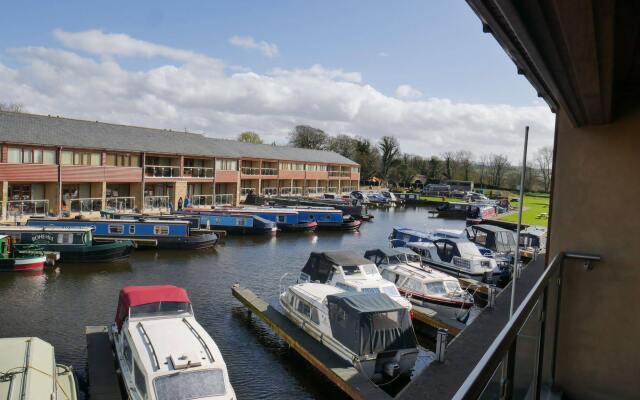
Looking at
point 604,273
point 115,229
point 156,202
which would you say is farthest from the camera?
point 156,202

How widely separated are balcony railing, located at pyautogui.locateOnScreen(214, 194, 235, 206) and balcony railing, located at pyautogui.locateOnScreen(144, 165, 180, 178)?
462cm

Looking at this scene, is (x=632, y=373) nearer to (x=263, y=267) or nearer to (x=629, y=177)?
(x=629, y=177)

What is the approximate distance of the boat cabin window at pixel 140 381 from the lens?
9.85 m

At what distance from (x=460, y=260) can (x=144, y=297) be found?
1501cm

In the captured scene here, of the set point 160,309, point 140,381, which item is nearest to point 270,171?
point 160,309

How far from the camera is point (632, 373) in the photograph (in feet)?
18.7

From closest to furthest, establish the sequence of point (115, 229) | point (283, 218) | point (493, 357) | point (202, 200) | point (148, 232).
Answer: point (493, 357) < point (115, 229) < point (148, 232) < point (283, 218) < point (202, 200)

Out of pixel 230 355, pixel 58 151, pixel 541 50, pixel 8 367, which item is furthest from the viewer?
pixel 58 151

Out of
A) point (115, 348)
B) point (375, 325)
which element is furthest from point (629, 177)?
point (115, 348)

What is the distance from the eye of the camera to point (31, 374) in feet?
30.0

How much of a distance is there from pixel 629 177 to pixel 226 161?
45458 mm

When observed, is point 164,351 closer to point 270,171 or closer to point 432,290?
point 432,290

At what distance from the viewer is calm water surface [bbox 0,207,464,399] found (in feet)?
42.6

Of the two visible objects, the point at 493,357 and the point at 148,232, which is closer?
the point at 493,357
